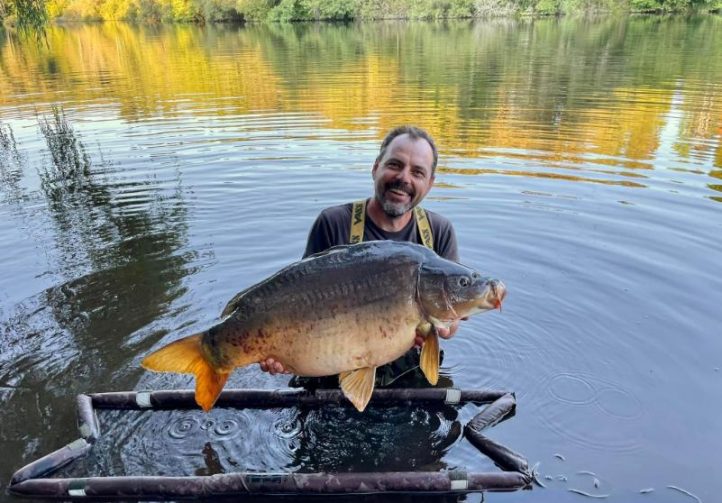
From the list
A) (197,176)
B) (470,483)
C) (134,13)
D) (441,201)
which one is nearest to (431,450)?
(470,483)

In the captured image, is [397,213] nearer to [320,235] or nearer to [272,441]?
[320,235]

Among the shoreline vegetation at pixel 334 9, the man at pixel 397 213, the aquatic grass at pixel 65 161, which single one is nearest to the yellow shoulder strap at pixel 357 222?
the man at pixel 397 213

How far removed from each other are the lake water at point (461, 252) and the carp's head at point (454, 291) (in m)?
1.54

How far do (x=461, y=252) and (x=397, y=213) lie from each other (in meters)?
3.67

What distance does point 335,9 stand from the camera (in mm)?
66688

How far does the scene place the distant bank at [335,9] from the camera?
53562 mm

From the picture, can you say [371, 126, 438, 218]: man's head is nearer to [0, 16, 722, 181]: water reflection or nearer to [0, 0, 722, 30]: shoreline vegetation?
[0, 16, 722, 181]: water reflection

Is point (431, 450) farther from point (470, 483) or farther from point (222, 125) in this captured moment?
point (222, 125)

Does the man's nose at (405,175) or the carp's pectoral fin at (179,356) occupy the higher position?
the man's nose at (405,175)

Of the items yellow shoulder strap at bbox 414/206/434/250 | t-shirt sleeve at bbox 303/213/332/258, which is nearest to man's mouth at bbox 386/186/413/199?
yellow shoulder strap at bbox 414/206/434/250

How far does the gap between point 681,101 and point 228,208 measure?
13.0 m

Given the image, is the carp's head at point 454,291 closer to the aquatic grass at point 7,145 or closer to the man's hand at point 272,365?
the man's hand at point 272,365

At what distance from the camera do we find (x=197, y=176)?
34.6 ft

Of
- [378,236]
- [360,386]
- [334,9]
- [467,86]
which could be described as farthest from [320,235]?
[334,9]
